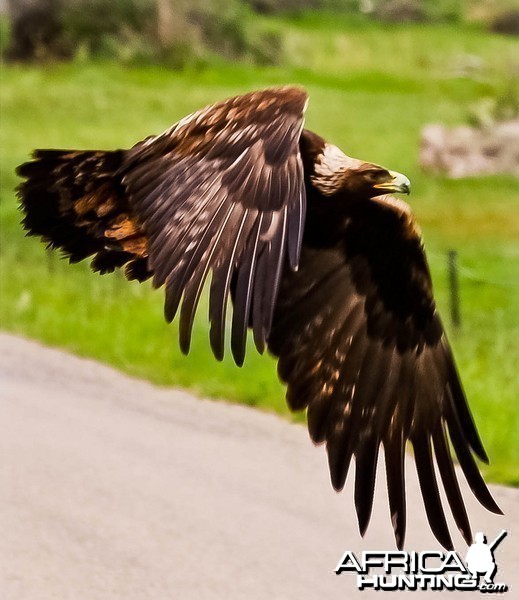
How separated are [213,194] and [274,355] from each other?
1.87ft

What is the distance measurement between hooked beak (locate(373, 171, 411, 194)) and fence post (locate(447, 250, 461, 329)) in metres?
1.28

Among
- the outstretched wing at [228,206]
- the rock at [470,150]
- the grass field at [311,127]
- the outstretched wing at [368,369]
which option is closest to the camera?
the outstretched wing at [228,206]

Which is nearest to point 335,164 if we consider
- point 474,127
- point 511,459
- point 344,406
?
point 344,406

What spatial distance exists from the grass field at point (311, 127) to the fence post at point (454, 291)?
3 cm

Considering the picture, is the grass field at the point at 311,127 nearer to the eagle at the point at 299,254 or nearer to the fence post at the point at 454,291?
the fence post at the point at 454,291

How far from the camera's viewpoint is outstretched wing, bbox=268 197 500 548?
7.23ft

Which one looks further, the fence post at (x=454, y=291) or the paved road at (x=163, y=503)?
the fence post at (x=454, y=291)

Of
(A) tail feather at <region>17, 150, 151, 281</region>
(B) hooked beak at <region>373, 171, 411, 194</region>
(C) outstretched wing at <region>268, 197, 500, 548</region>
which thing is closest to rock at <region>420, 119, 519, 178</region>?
(C) outstretched wing at <region>268, 197, 500, 548</region>

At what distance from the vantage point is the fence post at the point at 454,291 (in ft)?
10.8

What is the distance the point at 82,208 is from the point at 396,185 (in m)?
0.55

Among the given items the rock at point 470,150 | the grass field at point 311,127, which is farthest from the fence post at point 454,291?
the rock at point 470,150

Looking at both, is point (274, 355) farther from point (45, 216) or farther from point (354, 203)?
point (45, 216)

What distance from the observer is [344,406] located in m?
2.23

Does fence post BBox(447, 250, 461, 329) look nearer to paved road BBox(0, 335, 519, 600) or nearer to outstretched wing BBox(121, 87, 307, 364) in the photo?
paved road BBox(0, 335, 519, 600)
